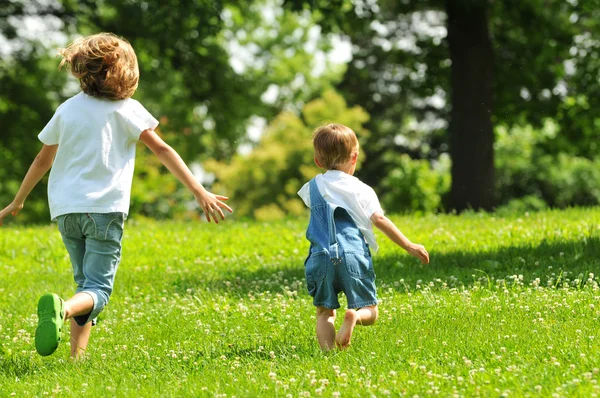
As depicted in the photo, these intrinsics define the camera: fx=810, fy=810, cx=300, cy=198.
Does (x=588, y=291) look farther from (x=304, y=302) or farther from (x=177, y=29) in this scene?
(x=177, y=29)

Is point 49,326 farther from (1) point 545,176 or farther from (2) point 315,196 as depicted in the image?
(1) point 545,176

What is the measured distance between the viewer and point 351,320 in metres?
4.65

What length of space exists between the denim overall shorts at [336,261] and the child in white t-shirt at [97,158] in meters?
0.63

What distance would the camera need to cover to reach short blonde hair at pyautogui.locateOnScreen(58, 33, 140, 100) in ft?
15.9

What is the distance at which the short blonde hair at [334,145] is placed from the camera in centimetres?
502

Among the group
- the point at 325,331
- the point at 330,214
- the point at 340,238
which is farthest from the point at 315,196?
the point at 325,331

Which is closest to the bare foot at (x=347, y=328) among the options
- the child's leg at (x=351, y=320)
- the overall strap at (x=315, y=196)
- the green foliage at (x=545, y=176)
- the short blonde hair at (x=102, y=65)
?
the child's leg at (x=351, y=320)

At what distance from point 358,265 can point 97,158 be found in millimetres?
1691

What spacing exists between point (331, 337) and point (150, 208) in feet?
89.1

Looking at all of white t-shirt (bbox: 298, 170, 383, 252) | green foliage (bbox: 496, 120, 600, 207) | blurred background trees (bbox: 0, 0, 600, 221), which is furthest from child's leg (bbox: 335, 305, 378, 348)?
green foliage (bbox: 496, 120, 600, 207)

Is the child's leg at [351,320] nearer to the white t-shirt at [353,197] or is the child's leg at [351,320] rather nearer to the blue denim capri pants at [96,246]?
the white t-shirt at [353,197]

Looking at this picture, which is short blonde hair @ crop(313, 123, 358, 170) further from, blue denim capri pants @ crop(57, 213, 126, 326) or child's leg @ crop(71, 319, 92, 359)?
child's leg @ crop(71, 319, 92, 359)

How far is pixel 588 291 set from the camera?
6.05 metres

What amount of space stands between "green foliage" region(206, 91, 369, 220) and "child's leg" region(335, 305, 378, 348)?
28.8 meters
